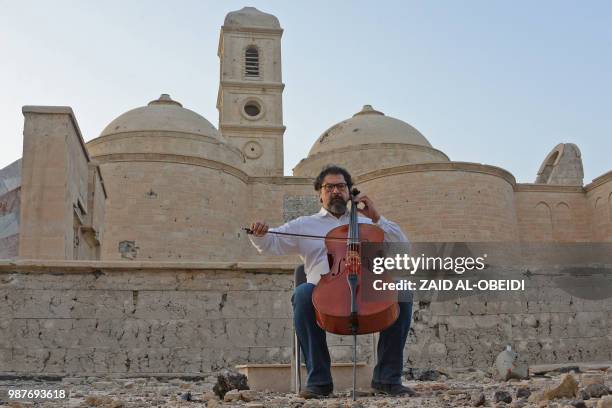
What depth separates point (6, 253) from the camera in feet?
33.6

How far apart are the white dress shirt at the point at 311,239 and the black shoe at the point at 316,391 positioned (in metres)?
0.51

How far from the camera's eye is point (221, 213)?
20.1 meters

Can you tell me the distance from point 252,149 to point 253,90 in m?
2.81

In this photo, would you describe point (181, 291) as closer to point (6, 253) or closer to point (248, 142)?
point (6, 253)

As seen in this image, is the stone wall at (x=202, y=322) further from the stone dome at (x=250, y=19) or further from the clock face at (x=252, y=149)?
the stone dome at (x=250, y=19)

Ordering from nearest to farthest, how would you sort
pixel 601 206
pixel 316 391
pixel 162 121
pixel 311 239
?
pixel 316 391, pixel 311 239, pixel 601 206, pixel 162 121

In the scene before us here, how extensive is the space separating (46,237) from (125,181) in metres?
9.59

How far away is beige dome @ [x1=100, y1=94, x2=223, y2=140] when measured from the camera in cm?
2345

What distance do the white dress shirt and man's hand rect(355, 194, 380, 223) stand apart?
0.05m

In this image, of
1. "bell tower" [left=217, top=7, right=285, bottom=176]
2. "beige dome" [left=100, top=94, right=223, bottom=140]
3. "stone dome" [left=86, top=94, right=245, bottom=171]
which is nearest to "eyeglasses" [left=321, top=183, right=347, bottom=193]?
"stone dome" [left=86, top=94, right=245, bottom=171]

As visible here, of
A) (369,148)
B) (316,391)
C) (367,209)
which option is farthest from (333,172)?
(369,148)

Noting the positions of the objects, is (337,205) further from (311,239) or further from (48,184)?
(48,184)

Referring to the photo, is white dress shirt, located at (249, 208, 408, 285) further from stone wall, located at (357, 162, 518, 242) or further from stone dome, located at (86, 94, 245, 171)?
stone dome, located at (86, 94, 245, 171)

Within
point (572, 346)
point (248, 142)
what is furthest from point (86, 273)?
point (248, 142)
